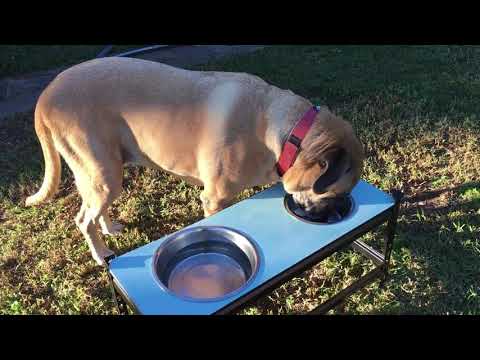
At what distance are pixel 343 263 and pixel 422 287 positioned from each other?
66cm

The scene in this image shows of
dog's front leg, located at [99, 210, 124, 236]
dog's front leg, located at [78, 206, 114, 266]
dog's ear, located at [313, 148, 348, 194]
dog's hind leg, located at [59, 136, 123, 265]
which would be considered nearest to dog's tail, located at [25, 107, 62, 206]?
dog's hind leg, located at [59, 136, 123, 265]

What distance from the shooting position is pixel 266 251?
2.80 metres

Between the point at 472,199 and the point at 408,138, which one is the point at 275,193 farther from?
the point at 408,138

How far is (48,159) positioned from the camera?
3615 mm

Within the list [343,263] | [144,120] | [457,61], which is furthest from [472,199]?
[457,61]

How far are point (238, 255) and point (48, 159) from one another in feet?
5.93

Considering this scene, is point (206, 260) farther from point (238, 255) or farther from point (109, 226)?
point (109, 226)

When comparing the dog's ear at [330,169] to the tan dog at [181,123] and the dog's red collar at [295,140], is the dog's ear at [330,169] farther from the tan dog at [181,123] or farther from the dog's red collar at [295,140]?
the dog's red collar at [295,140]

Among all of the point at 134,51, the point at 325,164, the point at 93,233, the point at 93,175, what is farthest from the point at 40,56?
the point at 325,164

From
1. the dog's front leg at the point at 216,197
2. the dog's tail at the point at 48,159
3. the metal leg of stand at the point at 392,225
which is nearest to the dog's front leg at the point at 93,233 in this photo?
the dog's tail at the point at 48,159

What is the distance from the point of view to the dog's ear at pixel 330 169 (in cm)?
299

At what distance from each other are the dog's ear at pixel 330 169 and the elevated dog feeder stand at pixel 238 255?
0.27 m

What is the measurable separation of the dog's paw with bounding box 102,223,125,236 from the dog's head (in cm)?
193

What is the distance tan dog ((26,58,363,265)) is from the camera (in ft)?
10.7
